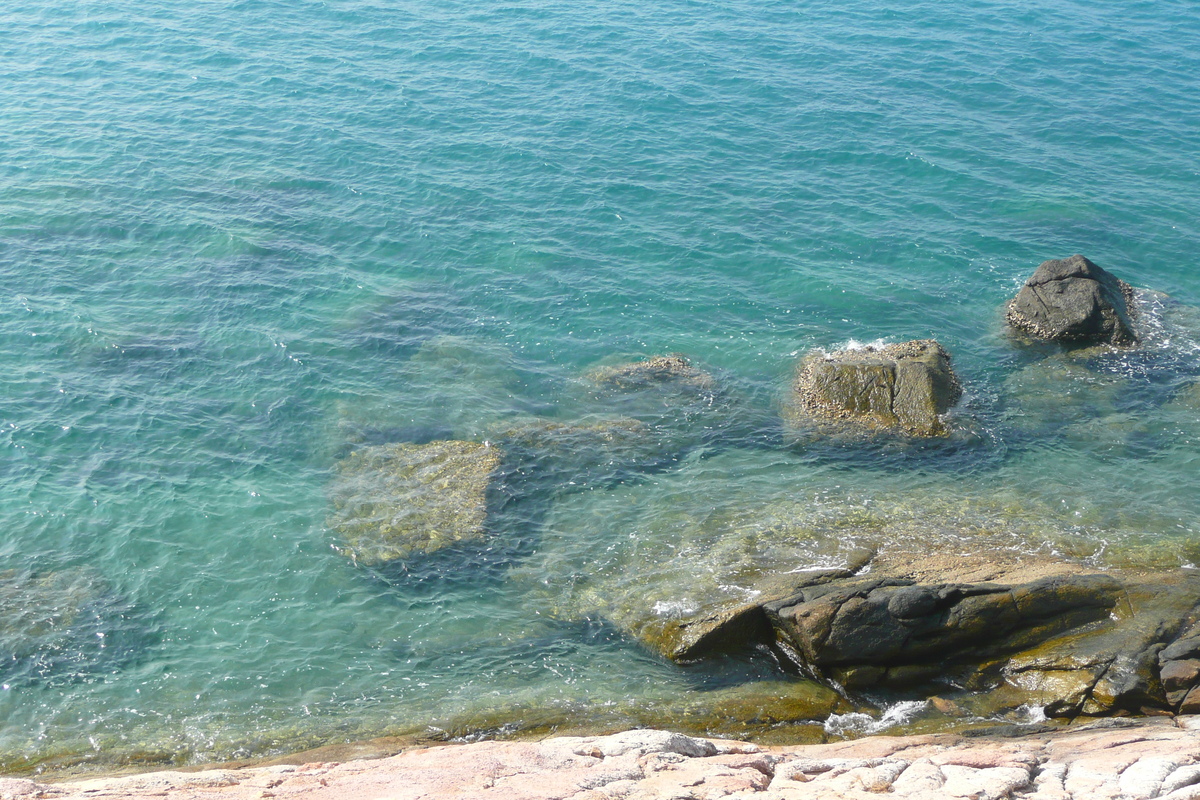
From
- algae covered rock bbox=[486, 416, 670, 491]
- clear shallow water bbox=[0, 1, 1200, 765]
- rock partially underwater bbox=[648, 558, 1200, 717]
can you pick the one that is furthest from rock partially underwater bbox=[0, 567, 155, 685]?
rock partially underwater bbox=[648, 558, 1200, 717]

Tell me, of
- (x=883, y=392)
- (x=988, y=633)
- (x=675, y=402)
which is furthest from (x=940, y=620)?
(x=675, y=402)

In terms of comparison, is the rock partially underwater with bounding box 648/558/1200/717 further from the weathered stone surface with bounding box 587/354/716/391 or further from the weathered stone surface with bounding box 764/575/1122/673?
the weathered stone surface with bounding box 587/354/716/391

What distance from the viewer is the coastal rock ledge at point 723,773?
1323 centimetres

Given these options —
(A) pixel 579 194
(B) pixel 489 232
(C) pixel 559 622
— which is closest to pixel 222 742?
(C) pixel 559 622

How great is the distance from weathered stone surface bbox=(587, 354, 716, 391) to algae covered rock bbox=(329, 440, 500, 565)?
548 cm

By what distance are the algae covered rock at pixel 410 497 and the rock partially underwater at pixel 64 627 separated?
17.1ft

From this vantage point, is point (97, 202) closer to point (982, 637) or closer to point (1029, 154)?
point (982, 637)

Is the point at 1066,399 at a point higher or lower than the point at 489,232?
lower

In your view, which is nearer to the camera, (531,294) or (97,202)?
(531,294)

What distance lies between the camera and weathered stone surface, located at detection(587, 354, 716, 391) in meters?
30.4

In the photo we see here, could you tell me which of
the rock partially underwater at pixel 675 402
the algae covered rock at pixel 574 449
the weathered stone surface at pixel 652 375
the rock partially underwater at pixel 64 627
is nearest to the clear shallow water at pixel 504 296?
the rock partially underwater at pixel 64 627

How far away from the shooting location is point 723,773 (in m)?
14.0

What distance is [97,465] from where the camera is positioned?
2619 centimetres

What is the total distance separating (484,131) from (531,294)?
1554 centimetres
